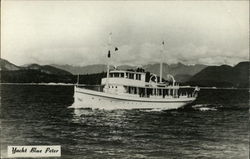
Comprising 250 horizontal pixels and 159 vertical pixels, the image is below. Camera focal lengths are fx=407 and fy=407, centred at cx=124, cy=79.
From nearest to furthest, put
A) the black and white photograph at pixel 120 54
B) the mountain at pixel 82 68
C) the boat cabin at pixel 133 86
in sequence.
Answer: the black and white photograph at pixel 120 54
the mountain at pixel 82 68
the boat cabin at pixel 133 86

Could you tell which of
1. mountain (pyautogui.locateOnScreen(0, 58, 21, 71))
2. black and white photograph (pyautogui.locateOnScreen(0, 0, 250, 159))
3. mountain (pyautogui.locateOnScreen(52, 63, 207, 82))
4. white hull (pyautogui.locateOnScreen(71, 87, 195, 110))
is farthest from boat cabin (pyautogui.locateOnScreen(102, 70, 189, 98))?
mountain (pyautogui.locateOnScreen(0, 58, 21, 71))

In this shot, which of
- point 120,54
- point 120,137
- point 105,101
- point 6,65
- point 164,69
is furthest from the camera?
point 105,101

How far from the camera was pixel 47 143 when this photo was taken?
608 centimetres

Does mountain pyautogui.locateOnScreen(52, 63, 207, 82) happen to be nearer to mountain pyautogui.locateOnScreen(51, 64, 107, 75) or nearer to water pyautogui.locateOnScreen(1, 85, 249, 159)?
mountain pyautogui.locateOnScreen(51, 64, 107, 75)

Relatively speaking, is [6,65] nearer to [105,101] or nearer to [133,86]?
[105,101]

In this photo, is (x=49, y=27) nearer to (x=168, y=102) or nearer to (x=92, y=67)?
(x=92, y=67)

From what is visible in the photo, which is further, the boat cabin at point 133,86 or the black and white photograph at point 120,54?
the boat cabin at point 133,86

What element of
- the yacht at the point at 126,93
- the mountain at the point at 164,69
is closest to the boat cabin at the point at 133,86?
the yacht at the point at 126,93

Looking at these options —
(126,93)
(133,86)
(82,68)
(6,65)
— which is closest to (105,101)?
(126,93)

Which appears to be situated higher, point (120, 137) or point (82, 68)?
point (82, 68)

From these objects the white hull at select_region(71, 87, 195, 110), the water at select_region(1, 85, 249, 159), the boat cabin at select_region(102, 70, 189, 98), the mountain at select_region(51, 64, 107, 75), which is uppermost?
the mountain at select_region(51, 64, 107, 75)

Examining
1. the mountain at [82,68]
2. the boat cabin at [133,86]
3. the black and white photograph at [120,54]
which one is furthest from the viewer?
the boat cabin at [133,86]

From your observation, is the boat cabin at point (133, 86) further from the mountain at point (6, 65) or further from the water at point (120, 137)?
Answer: the mountain at point (6, 65)

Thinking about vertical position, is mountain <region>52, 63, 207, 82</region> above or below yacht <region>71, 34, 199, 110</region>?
above
